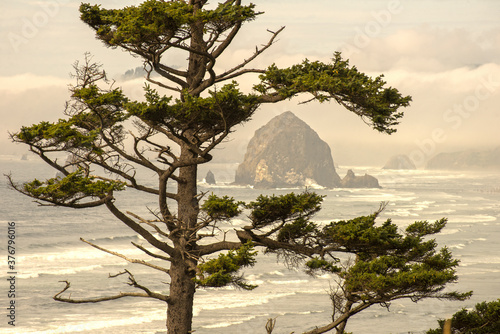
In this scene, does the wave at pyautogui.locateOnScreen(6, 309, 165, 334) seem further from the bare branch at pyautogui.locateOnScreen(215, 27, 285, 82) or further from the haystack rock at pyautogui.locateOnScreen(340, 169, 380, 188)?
the haystack rock at pyautogui.locateOnScreen(340, 169, 380, 188)

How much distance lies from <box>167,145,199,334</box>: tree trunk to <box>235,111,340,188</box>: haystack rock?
153 meters

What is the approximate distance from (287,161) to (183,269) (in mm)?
175451

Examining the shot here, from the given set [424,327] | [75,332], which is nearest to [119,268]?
[75,332]

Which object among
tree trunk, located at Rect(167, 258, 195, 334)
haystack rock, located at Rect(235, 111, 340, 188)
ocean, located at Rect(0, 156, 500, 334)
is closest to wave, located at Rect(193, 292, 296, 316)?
ocean, located at Rect(0, 156, 500, 334)

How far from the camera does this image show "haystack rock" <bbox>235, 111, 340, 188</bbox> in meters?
174

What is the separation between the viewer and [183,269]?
11648 millimetres

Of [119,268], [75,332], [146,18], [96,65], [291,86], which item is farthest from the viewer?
[119,268]

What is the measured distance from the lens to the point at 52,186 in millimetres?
9469

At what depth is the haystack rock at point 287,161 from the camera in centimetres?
17388

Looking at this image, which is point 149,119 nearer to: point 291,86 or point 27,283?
point 291,86

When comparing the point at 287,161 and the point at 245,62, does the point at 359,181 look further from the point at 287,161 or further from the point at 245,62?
the point at 245,62

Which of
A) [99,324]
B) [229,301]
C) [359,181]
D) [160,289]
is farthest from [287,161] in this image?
[99,324]

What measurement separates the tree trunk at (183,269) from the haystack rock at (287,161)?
503ft

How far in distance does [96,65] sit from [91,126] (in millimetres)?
1175
